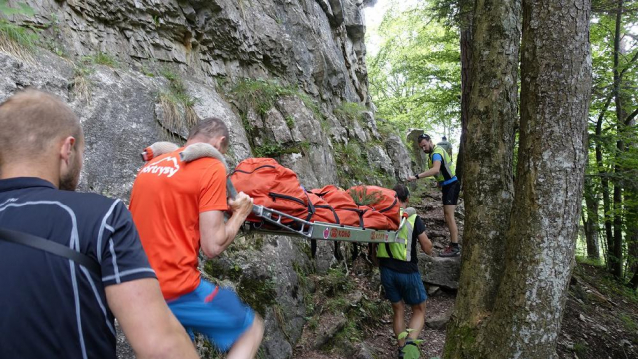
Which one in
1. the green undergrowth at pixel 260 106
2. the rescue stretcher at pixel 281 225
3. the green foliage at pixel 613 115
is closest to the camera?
the rescue stretcher at pixel 281 225

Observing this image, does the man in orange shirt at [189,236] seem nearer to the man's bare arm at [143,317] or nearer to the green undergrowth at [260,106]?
the man's bare arm at [143,317]

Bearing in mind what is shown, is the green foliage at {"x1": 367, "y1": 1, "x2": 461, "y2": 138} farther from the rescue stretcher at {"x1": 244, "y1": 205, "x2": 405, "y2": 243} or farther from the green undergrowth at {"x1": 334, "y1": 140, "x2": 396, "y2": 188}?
the rescue stretcher at {"x1": 244, "y1": 205, "x2": 405, "y2": 243}

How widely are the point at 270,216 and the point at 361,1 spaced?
57.3 feet

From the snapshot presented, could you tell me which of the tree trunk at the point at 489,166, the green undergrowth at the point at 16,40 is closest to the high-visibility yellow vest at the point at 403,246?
the tree trunk at the point at 489,166

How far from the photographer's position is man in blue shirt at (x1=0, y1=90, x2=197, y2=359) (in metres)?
1.24

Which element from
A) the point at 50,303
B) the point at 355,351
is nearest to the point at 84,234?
the point at 50,303

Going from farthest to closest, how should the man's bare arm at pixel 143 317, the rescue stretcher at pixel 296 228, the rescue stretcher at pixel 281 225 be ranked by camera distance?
the rescue stretcher at pixel 296 228 → the rescue stretcher at pixel 281 225 → the man's bare arm at pixel 143 317

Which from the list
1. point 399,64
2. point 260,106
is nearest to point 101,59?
point 260,106

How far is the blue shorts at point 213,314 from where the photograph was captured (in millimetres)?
2607

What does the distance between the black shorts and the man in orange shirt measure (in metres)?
6.25

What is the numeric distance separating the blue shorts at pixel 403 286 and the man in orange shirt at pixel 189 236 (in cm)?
344

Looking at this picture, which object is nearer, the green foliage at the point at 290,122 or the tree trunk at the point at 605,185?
the green foliage at the point at 290,122

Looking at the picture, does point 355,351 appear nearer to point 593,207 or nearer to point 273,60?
point 273,60

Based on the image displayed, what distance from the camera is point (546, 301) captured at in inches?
138
